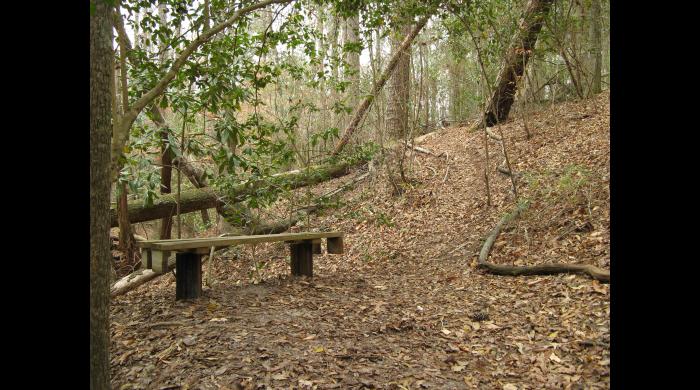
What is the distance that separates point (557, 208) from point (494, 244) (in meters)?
0.98

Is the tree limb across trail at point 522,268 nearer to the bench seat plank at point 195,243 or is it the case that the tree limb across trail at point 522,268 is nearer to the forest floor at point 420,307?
the forest floor at point 420,307

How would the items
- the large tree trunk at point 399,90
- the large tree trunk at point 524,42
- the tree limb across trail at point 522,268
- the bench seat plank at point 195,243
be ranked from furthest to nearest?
the large tree trunk at point 399,90, the large tree trunk at point 524,42, the tree limb across trail at point 522,268, the bench seat plank at point 195,243

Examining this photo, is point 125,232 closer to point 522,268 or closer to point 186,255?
point 186,255

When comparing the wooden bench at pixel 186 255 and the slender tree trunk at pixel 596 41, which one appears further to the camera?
the slender tree trunk at pixel 596 41

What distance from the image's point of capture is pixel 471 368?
358 centimetres

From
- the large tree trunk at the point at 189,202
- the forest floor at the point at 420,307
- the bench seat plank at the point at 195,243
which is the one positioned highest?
the large tree trunk at the point at 189,202

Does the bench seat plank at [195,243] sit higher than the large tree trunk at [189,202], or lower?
lower

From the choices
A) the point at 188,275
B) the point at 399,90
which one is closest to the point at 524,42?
the point at 399,90

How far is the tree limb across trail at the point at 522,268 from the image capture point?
4.69 meters

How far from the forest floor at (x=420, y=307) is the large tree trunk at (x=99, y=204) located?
2.59ft

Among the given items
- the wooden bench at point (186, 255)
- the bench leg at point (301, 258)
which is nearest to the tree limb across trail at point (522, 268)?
the bench leg at point (301, 258)

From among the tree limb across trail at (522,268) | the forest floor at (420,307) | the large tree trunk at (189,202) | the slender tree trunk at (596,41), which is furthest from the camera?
the slender tree trunk at (596,41)
